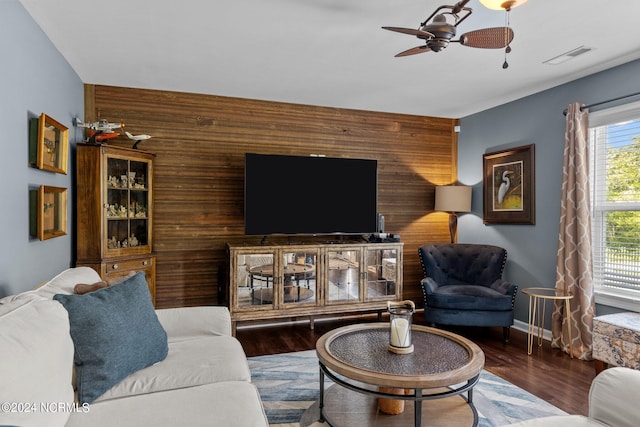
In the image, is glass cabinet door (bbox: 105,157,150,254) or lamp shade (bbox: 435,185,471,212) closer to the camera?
glass cabinet door (bbox: 105,157,150,254)

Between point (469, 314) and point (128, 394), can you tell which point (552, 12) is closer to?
point (469, 314)

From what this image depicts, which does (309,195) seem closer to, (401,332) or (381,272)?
(381,272)

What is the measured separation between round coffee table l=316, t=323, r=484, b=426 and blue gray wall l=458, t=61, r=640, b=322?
6.61ft

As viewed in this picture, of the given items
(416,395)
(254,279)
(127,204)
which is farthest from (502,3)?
(127,204)

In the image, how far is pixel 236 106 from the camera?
166 inches

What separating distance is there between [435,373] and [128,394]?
4.65 ft

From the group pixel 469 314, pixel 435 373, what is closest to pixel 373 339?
pixel 435 373

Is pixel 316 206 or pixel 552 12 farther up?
pixel 552 12

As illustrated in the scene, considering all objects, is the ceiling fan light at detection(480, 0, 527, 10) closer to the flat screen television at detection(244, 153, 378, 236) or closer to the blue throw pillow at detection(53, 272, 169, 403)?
the blue throw pillow at detection(53, 272, 169, 403)

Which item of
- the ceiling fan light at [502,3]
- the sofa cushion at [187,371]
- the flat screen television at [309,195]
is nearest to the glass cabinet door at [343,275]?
the flat screen television at [309,195]

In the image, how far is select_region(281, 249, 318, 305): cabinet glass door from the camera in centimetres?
395

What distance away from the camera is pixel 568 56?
3051mm

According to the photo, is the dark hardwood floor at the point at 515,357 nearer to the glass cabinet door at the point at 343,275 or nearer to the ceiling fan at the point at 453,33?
the glass cabinet door at the point at 343,275

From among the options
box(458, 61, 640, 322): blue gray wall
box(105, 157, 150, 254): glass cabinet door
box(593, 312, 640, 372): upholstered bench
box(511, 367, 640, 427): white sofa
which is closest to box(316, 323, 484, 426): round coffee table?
box(511, 367, 640, 427): white sofa
